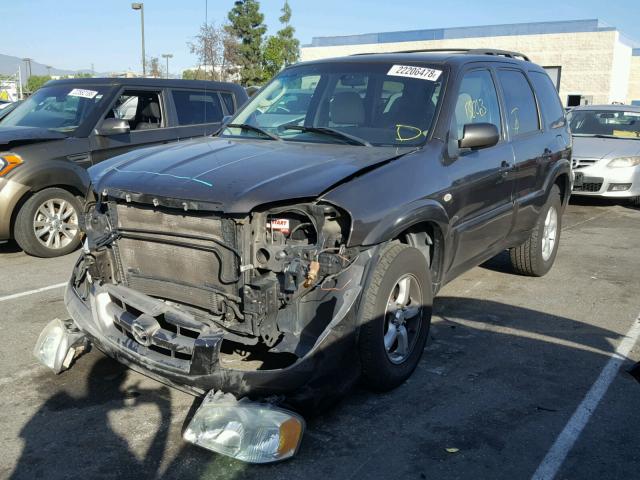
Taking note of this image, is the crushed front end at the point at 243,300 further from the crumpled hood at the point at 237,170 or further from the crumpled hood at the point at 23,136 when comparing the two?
the crumpled hood at the point at 23,136

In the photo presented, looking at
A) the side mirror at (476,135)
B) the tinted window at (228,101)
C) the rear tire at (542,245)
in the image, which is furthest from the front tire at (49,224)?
the rear tire at (542,245)

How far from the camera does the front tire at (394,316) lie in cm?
340

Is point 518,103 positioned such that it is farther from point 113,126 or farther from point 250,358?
point 113,126

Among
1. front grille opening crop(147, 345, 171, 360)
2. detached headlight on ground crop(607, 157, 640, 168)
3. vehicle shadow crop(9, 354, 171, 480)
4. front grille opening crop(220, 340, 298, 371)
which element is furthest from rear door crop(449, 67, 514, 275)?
detached headlight on ground crop(607, 157, 640, 168)

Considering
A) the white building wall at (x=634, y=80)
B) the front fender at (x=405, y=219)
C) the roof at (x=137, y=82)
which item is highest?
the white building wall at (x=634, y=80)

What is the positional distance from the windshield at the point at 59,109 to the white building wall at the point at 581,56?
3453cm

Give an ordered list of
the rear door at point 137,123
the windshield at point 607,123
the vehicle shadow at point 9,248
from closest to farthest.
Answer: the rear door at point 137,123
the vehicle shadow at point 9,248
the windshield at point 607,123

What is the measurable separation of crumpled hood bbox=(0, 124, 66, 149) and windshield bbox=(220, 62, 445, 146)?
311 cm

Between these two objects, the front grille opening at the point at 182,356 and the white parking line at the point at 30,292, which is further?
the white parking line at the point at 30,292

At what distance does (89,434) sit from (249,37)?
3924cm

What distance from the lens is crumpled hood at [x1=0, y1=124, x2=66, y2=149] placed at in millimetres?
6785

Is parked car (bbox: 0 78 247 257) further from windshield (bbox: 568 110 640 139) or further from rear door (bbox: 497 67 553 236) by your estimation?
windshield (bbox: 568 110 640 139)

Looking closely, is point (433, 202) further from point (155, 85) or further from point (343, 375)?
point (155, 85)

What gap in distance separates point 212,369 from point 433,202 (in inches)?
66.9
